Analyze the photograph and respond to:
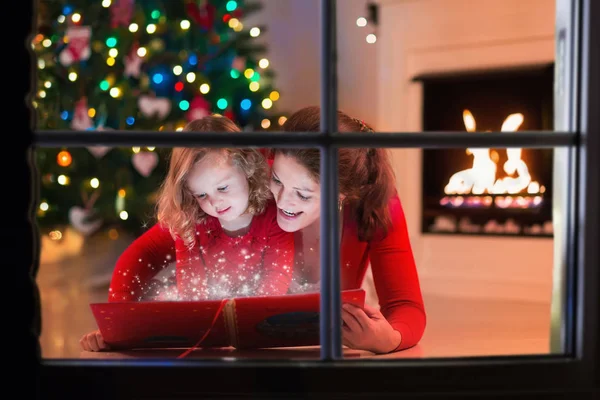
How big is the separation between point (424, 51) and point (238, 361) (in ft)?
12.0

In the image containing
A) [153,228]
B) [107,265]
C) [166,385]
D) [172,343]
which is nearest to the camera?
[166,385]

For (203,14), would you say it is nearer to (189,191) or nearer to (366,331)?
(189,191)

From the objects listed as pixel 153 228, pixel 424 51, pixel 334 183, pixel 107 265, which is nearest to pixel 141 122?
pixel 107 265

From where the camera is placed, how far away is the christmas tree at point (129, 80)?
2.98m

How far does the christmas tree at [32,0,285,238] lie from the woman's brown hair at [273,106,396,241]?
1.76 meters

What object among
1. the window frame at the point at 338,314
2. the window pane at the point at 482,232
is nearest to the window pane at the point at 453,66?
the window pane at the point at 482,232

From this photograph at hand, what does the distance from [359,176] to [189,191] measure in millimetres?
384

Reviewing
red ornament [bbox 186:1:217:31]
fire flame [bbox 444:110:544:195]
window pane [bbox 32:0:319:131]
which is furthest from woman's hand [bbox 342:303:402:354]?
fire flame [bbox 444:110:544:195]

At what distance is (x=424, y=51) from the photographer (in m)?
4.03

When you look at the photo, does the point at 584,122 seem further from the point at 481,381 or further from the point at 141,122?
the point at 141,122

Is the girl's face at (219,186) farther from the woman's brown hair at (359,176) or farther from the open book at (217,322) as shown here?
the open book at (217,322)

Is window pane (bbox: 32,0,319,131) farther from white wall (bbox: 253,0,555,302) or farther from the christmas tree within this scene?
white wall (bbox: 253,0,555,302)

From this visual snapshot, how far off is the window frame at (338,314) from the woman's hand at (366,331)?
9.8 inches

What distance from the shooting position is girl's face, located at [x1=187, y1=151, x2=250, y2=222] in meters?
1.23
